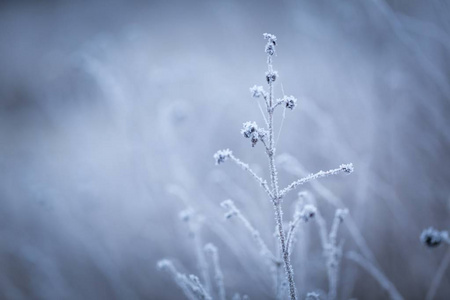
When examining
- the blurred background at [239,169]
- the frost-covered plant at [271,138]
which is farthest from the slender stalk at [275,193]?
the blurred background at [239,169]

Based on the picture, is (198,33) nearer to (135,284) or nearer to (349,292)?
(135,284)

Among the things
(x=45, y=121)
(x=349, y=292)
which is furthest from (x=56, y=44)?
(x=349, y=292)

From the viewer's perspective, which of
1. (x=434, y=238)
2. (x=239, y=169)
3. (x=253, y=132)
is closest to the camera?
(x=253, y=132)

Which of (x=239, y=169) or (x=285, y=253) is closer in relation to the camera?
(x=285, y=253)

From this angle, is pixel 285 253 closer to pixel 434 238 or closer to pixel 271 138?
pixel 271 138

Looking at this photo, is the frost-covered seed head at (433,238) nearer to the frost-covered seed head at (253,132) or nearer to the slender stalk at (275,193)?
the slender stalk at (275,193)

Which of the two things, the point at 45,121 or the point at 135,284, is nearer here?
the point at 135,284

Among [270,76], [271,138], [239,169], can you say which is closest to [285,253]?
[271,138]

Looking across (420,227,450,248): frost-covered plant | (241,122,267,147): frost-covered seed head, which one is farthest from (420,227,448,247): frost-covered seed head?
(241,122,267,147): frost-covered seed head

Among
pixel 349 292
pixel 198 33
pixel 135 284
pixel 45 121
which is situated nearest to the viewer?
pixel 349 292
